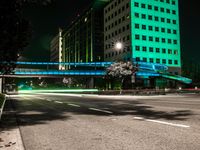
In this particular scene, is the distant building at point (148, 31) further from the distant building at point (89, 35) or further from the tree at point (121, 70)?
the tree at point (121, 70)

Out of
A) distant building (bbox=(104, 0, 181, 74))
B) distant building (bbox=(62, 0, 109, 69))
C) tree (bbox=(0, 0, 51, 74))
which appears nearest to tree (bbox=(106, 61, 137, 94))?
distant building (bbox=(104, 0, 181, 74))

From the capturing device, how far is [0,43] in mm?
10688

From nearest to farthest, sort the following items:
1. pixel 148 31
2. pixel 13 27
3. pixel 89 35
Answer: pixel 13 27
pixel 148 31
pixel 89 35

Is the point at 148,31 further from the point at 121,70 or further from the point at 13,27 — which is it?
the point at 13,27

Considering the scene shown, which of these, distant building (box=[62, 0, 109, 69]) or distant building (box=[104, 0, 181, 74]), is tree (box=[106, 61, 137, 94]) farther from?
distant building (box=[62, 0, 109, 69])

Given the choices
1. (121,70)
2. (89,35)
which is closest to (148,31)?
(89,35)

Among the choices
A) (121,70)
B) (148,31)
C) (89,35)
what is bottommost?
(121,70)

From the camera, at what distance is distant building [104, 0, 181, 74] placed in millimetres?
89500

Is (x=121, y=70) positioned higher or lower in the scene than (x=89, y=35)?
lower

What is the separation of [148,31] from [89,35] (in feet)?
119

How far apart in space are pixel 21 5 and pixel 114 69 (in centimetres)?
4933

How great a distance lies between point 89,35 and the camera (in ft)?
399

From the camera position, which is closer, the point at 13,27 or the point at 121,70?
the point at 13,27

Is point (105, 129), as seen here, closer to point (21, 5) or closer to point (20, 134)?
point (20, 134)
